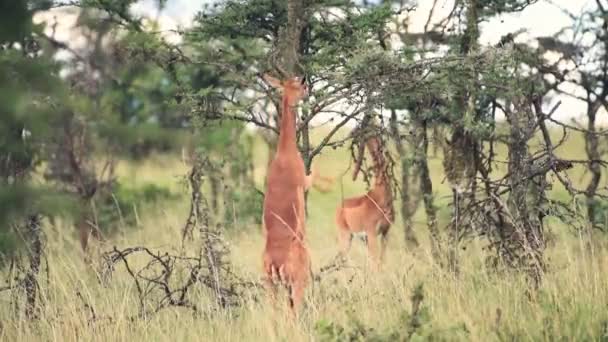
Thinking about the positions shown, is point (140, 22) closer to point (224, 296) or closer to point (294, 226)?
point (224, 296)

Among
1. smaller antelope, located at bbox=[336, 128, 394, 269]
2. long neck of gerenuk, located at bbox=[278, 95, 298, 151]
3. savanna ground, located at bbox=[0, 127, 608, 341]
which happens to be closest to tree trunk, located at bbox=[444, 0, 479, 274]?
smaller antelope, located at bbox=[336, 128, 394, 269]

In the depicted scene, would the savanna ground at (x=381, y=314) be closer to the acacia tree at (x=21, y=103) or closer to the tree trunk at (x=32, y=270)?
the tree trunk at (x=32, y=270)

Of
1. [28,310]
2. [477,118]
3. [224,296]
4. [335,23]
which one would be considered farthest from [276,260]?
[477,118]

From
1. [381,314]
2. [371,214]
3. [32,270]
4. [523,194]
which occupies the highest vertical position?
[523,194]

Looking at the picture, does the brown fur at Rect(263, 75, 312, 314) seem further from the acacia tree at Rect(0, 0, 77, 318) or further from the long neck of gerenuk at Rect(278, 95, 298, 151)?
the acacia tree at Rect(0, 0, 77, 318)

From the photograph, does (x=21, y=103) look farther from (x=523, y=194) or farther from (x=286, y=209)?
(x=523, y=194)

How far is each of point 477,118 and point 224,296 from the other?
345cm

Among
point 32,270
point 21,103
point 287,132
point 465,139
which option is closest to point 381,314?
point 287,132

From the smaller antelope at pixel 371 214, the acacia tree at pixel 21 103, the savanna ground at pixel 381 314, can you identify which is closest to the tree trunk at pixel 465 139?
the smaller antelope at pixel 371 214

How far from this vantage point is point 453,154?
343 inches

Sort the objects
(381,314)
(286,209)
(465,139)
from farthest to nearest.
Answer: (465,139), (381,314), (286,209)

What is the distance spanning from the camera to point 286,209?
5164 millimetres

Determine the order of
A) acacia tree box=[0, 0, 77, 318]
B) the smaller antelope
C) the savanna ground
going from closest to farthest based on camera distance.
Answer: acacia tree box=[0, 0, 77, 318] → the savanna ground → the smaller antelope

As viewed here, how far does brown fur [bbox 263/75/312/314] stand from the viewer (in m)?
5.15
